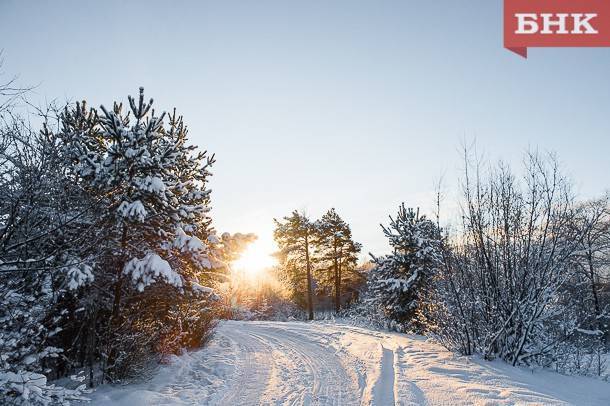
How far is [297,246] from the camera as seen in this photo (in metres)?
36.3

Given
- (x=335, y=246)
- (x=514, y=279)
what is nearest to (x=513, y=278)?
(x=514, y=279)

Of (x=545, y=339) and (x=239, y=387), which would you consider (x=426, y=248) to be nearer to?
(x=545, y=339)

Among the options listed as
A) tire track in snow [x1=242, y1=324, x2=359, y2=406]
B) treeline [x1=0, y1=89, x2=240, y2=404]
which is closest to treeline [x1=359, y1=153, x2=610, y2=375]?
tire track in snow [x1=242, y1=324, x2=359, y2=406]

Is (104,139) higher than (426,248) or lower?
higher

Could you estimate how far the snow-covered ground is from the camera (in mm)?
6836

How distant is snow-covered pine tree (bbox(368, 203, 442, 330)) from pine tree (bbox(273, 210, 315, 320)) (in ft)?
54.0

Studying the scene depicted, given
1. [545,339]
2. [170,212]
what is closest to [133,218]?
[170,212]

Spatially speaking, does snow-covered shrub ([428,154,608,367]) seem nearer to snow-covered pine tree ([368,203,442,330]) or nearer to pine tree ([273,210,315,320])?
snow-covered pine tree ([368,203,442,330])

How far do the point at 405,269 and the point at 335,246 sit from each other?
17046 mm

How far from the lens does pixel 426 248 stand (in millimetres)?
18125

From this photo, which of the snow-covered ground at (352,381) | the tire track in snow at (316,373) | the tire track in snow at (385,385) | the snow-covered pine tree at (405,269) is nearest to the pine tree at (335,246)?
the snow-covered pine tree at (405,269)

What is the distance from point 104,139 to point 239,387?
715 centimetres

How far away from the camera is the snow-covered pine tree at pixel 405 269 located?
18.0 m

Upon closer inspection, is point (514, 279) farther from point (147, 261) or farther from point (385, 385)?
point (147, 261)
